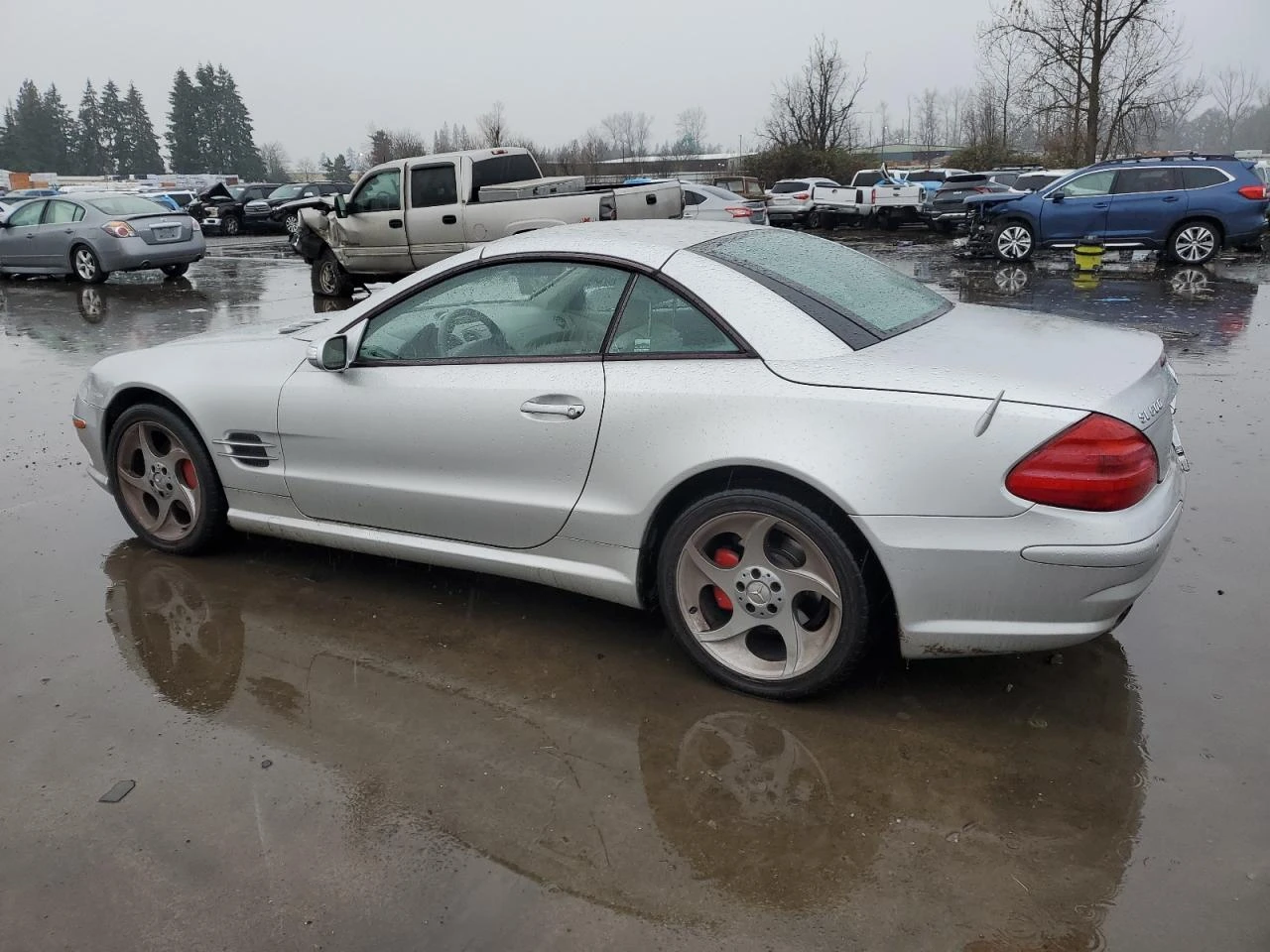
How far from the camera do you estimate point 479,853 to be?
8.33ft

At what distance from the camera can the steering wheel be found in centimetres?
369

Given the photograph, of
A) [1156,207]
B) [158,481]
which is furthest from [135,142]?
[158,481]

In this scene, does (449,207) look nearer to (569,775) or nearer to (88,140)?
(569,775)

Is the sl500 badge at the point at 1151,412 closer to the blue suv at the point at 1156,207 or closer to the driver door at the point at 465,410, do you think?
the driver door at the point at 465,410

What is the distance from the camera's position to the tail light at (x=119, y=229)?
603 inches

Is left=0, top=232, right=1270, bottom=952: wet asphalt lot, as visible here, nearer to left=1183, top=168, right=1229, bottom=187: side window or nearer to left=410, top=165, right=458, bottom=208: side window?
left=410, top=165, right=458, bottom=208: side window

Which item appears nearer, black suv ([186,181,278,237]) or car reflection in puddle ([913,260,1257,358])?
car reflection in puddle ([913,260,1257,358])

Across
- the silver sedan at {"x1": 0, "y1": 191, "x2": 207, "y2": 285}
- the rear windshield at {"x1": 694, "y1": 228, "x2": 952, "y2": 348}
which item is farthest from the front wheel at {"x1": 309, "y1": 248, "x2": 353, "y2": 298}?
the rear windshield at {"x1": 694, "y1": 228, "x2": 952, "y2": 348}

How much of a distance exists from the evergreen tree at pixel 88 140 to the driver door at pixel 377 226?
320ft

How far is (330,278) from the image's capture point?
45.9 feet

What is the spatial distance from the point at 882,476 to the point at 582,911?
1431 millimetres

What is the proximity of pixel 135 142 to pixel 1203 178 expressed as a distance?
339 feet

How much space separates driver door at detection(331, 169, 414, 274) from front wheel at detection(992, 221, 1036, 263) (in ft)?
33.4

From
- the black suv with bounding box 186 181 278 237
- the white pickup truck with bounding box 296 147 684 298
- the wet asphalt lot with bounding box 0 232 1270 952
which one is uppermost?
the black suv with bounding box 186 181 278 237
